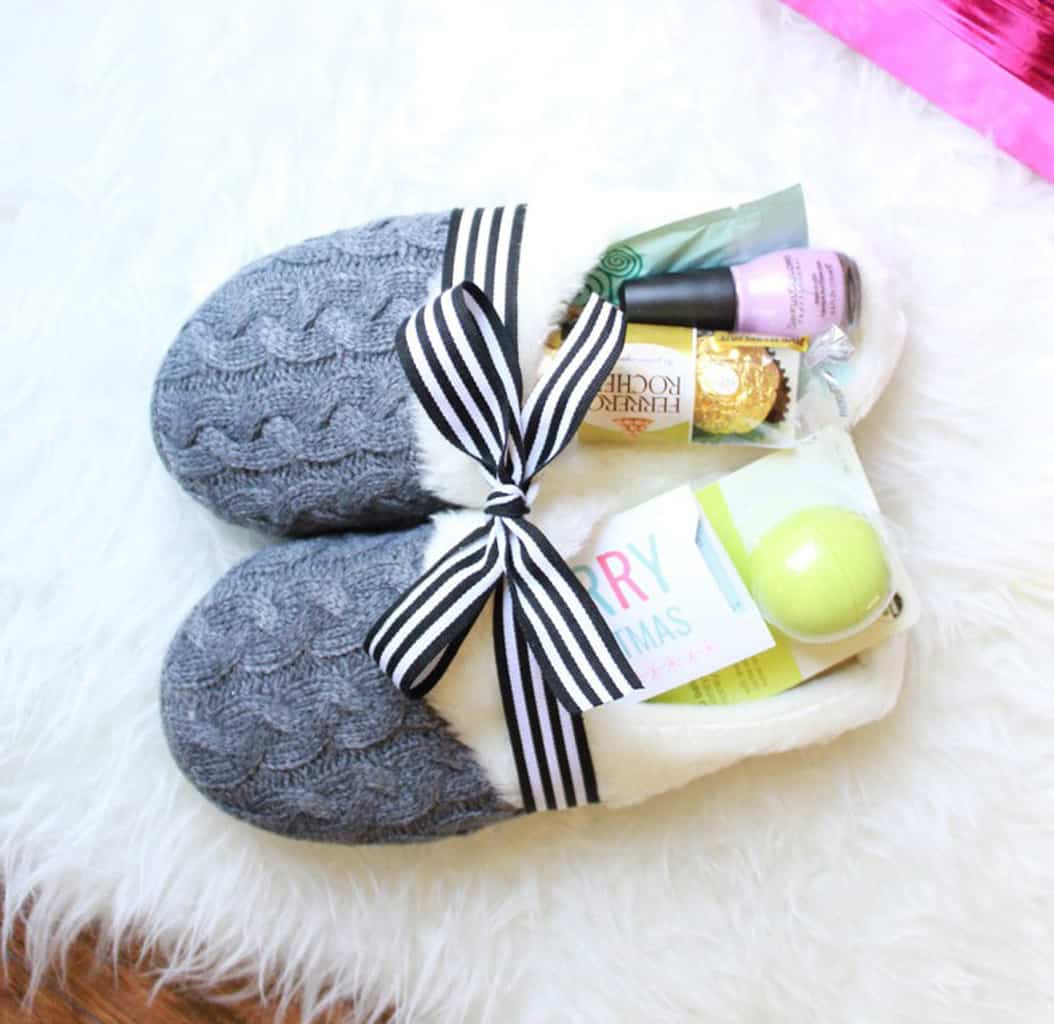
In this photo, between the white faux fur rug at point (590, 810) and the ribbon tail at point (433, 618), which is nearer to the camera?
the ribbon tail at point (433, 618)

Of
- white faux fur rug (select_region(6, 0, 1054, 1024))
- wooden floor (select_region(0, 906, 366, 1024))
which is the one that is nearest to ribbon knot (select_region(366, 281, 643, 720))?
white faux fur rug (select_region(6, 0, 1054, 1024))

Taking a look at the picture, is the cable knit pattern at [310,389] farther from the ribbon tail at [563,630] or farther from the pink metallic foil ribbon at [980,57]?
the pink metallic foil ribbon at [980,57]

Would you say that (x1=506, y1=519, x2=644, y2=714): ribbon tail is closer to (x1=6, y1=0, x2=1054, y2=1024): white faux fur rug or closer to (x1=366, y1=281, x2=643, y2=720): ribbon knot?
(x1=366, y1=281, x2=643, y2=720): ribbon knot

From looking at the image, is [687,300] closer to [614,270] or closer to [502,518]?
[614,270]

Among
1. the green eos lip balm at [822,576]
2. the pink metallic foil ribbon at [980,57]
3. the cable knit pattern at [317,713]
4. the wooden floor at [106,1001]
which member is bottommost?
the wooden floor at [106,1001]

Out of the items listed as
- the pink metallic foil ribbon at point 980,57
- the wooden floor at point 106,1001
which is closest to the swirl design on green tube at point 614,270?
the pink metallic foil ribbon at point 980,57

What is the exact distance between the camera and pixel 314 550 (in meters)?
0.65

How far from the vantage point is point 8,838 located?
0.71m

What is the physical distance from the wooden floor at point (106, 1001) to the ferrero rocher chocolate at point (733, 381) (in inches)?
17.4

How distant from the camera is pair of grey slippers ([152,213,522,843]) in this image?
2.05 feet

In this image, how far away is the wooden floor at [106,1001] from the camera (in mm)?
722

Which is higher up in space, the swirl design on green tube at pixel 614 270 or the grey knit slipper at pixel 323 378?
the swirl design on green tube at pixel 614 270

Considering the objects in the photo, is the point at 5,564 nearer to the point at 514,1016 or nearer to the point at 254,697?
the point at 254,697

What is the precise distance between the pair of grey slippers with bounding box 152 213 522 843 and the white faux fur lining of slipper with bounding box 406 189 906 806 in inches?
0.7
